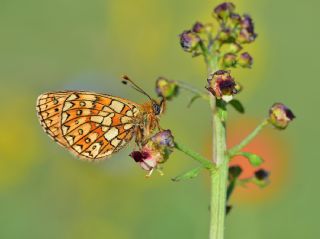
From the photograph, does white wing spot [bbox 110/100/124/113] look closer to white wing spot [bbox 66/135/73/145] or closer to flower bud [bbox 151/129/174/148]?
white wing spot [bbox 66/135/73/145]

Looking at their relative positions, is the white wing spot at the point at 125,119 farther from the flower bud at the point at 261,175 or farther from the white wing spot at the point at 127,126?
the flower bud at the point at 261,175

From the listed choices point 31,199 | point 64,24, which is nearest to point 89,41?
point 64,24

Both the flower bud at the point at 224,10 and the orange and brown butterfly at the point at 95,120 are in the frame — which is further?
the orange and brown butterfly at the point at 95,120

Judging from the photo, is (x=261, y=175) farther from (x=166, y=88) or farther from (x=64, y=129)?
(x=64, y=129)

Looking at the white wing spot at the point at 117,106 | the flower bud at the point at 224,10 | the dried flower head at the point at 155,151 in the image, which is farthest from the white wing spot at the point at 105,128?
the flower bud at the point at 224,10

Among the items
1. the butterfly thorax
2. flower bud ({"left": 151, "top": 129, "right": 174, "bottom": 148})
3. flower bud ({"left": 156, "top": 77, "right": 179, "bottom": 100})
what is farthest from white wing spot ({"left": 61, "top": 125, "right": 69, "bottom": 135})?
flower bud ({"left": 151, "top": 129, "right": 174, "bottom": 148})

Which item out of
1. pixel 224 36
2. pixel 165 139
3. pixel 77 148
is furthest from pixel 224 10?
pixel 77 148

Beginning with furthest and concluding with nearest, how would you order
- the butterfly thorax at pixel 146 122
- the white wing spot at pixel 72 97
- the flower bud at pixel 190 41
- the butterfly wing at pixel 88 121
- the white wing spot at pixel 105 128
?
the white wing spot at pixel 72 97 < the white wing spot at pixel 105 128 < the butterfly wing at pixel 88 121 < the butterfly thorax at pixel 146 122 < the flower bud at pixel 190 41

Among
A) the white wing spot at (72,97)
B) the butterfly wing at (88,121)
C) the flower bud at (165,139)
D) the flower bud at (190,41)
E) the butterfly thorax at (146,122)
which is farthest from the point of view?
the white wing spot at (72,97)
